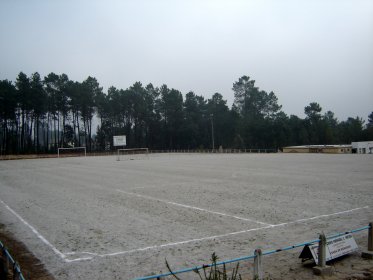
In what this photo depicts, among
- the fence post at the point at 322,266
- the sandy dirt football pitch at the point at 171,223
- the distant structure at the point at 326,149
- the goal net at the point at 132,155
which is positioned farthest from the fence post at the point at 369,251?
the distant structure at the point at 326,149

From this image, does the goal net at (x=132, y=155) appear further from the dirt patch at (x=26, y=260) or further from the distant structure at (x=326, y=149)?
the dirt patch at (x=26, y=260)

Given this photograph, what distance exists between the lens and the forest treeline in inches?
3772

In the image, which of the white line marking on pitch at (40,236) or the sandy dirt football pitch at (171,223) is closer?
the sandy dirt football pitch at (171,223)

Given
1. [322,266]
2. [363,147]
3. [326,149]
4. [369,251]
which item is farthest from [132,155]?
[322,266]

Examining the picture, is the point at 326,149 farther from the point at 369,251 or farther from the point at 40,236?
the point at 40,236

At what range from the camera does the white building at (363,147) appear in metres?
64.6

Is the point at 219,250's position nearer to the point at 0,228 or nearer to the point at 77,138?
the point at 0,228

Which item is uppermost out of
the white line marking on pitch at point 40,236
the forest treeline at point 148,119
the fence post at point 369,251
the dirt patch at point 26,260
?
the forest treeline at point 148,119

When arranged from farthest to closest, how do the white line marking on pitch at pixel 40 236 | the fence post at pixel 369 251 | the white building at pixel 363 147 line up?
the white building at pixel 363 147 < the white line marking on pitch at pixel 40 236 < the fence post at pixel 369 251

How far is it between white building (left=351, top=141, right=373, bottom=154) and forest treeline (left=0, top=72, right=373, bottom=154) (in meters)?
28.7

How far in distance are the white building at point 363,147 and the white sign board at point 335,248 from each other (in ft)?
211

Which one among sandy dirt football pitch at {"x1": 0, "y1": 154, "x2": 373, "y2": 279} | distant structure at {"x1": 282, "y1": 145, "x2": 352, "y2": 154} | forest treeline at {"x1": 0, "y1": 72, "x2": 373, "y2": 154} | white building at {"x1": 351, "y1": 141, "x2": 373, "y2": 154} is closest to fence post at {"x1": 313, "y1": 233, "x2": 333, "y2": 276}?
sandy dirt football pitch at {"x1": 0, "y1": 154, "x2": 373, "y2": 279}

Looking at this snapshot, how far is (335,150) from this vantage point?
68.1 metres

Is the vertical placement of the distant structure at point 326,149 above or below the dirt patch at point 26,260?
above
